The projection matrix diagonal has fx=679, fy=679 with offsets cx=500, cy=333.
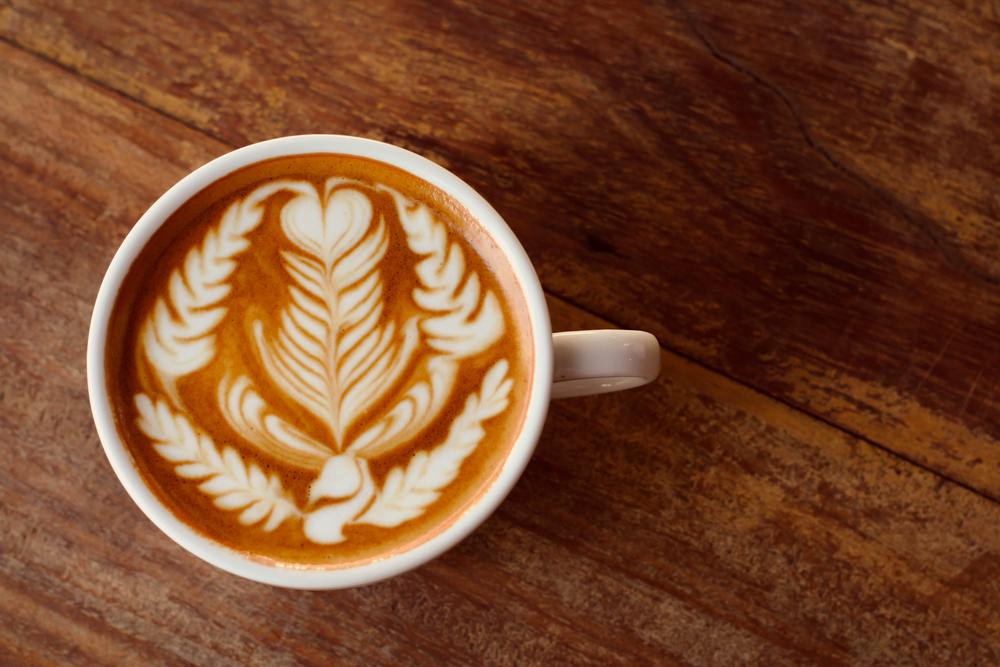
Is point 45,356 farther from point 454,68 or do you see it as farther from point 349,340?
point 454,68

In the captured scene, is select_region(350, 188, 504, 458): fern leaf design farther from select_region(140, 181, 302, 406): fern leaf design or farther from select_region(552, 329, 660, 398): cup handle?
select_region(140, 181, 302, 406): fern leaf design

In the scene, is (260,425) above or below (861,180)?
below

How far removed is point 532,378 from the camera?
94cm

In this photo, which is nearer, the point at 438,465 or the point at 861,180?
the point at 438,465

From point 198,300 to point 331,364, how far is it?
0.21 meters

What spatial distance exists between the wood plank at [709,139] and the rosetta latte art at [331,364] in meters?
0.28

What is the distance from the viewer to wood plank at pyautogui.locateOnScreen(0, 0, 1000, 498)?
47.4 inches

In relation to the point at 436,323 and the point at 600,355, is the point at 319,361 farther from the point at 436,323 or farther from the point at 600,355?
the point at 600,355

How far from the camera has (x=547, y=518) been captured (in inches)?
46.9

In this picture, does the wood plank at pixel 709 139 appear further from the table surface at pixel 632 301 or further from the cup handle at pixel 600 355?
the cup handle at pixel 600 355

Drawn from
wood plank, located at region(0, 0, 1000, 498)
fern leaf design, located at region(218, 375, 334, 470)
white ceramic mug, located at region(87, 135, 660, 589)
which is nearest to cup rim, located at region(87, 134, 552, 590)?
white ceramic mug, located at region(87, 135, 660, 589)

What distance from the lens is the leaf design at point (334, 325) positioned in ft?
3.15

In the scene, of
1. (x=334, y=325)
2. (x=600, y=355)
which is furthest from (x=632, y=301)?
(x=334, y=325)

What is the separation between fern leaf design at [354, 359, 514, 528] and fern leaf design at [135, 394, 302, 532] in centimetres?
12
